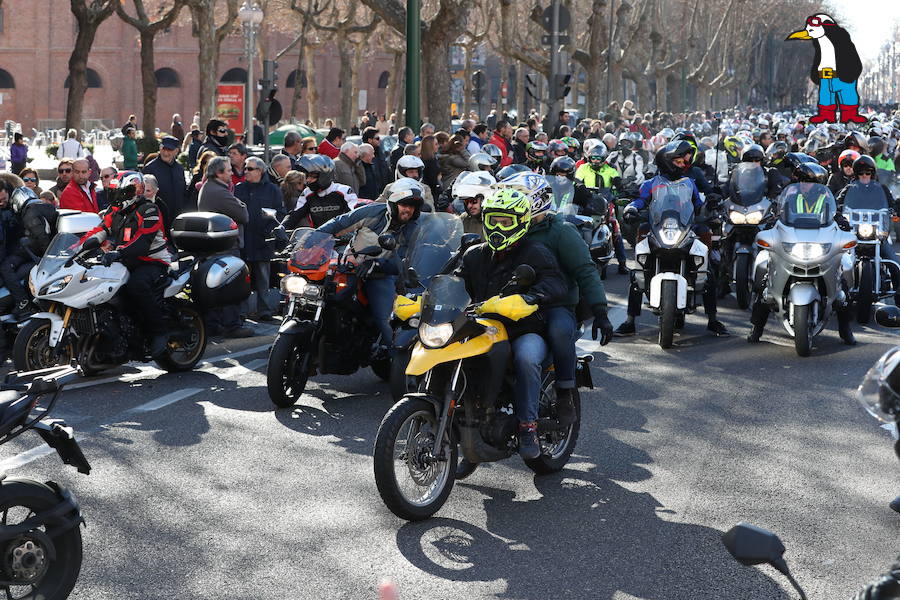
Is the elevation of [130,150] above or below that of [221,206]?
above

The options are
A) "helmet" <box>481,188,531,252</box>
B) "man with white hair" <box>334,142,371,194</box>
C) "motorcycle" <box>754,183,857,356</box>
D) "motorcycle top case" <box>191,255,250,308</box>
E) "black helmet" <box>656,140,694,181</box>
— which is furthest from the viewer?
"man with white hair" <box>334,142,371,194</box>

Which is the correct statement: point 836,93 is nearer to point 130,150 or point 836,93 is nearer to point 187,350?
point 130,150

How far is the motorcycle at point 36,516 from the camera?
5.09 m

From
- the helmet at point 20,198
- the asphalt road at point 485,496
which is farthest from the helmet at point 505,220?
the helmet at point 20,198

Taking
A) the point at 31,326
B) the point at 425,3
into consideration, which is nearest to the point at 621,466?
the point at 31,326

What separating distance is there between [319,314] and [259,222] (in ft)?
14.2

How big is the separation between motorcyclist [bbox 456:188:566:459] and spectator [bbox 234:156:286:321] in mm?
6658

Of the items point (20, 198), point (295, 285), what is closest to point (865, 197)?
point (295, 285)

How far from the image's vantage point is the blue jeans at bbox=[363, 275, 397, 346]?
10.2 m

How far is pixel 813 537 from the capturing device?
21.8 ft

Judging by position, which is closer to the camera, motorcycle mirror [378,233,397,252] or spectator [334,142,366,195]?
motorcycle mirror [378,233,397,252]

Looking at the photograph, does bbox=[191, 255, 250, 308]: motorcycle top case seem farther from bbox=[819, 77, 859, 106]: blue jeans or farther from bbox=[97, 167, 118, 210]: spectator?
bbox=[819, 77, 859, 106]: blue jeans

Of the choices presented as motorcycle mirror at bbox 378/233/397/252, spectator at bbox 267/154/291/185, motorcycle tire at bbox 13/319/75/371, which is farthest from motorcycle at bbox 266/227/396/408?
spectator at bbox 267/154/291/185

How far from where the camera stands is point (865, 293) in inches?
→ 550
